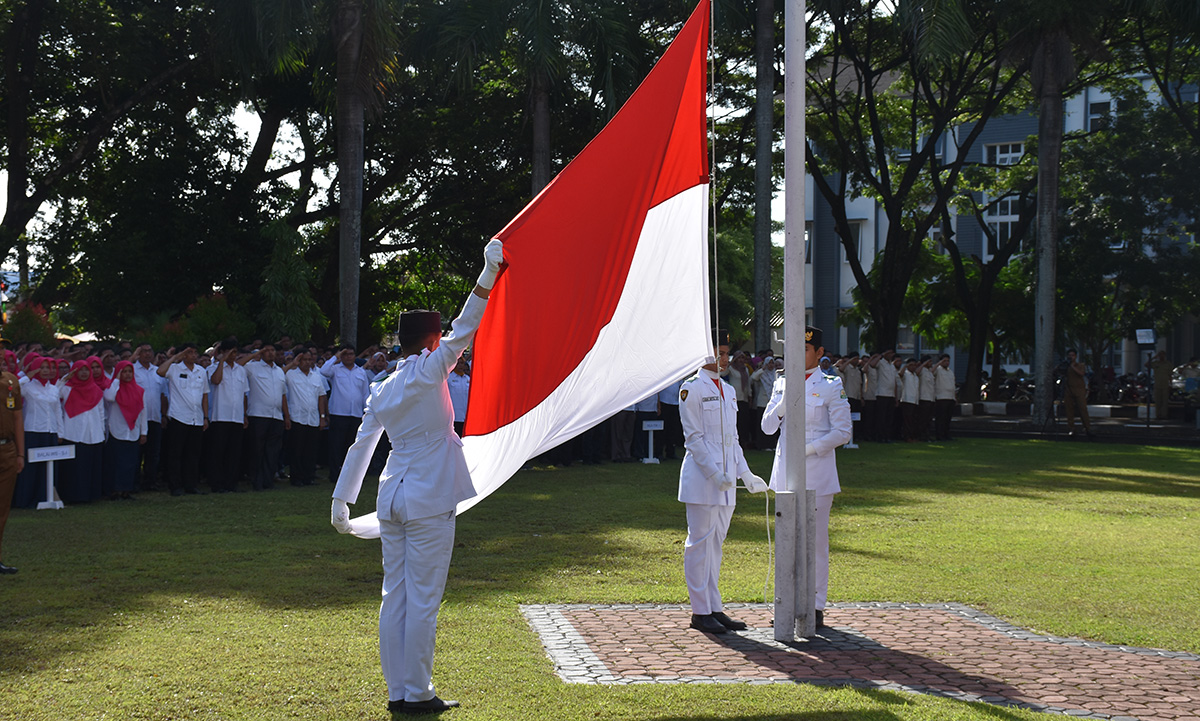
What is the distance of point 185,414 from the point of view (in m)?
15.5

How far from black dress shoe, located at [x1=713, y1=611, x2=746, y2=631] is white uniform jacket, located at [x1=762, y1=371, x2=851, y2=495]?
3.24 ft

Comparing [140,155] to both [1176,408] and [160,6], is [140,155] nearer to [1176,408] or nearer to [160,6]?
[160,6]

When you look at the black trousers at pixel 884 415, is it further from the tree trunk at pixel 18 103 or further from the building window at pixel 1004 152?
the building window at pixel 1004 152

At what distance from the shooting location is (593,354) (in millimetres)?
6266

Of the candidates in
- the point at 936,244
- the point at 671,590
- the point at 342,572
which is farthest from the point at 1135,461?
the point at 936,244

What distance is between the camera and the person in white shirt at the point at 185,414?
50.8 feet

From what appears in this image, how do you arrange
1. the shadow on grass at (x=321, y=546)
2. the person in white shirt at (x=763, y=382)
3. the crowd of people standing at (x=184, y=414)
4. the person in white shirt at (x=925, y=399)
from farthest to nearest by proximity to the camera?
the person in white shirt at (x=925, y=399), the person in white shirt at (x=763, y=382), the crowd of people standing at (x=184, y=414), the shadow on grass at (x=321, y=546)

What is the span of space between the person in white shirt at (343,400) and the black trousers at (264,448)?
1101 millimetres

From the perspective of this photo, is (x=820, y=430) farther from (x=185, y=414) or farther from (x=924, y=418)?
(x=924, y=418)

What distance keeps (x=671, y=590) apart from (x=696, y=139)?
3.80 metres

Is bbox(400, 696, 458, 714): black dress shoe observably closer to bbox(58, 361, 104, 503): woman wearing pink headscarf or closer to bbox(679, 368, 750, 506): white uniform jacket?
bbox(679, 368, 750, 506): white uniform jacket

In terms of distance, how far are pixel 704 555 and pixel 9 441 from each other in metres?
6.03

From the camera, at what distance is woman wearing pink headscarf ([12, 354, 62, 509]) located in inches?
547

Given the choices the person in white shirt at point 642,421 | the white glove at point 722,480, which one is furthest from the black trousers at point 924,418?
the white glove at point 722,480
